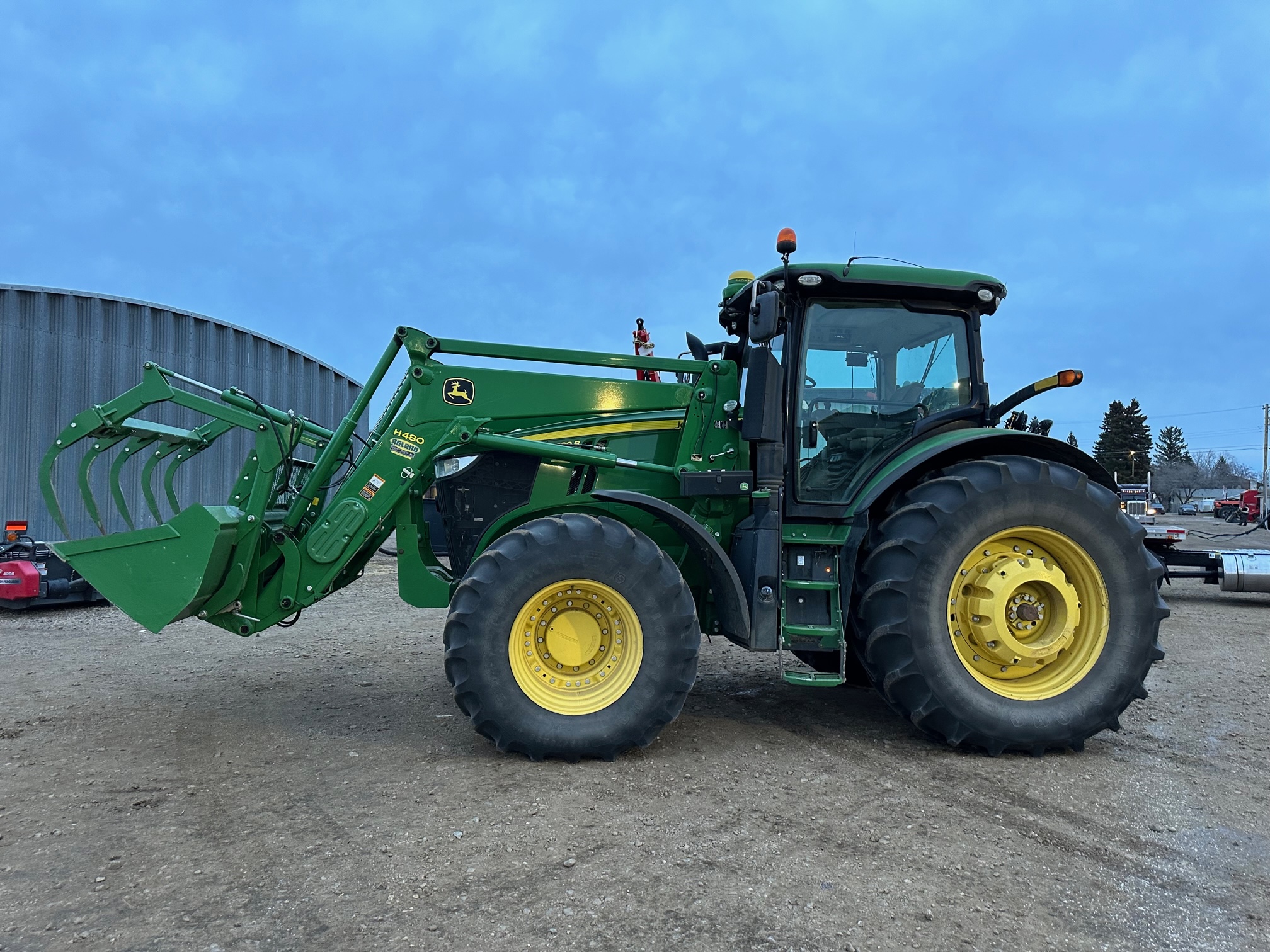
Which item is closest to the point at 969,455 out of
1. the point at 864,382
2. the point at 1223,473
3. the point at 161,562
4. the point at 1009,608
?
the point at 864,382

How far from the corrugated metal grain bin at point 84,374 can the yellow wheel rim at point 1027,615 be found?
10479mm

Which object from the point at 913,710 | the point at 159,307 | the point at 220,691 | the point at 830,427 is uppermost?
the point at 159,307

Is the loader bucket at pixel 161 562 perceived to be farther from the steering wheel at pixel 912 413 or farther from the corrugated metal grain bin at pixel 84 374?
the corrugated metal grain bin at pixel 84 374

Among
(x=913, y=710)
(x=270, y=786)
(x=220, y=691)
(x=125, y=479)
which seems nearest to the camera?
(x=270, y=786)

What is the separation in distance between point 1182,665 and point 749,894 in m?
5.51

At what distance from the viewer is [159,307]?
11414 mm

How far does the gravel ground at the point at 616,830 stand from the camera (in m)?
2.42

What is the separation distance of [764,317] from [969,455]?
1.46 metres

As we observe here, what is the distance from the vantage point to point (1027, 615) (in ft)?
13.4

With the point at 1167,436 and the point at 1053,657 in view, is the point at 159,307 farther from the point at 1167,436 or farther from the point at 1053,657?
the point at 1167,436

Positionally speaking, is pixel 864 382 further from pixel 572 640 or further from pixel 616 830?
pixel 616 830

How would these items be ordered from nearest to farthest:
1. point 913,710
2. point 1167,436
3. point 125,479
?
point 913,710
point 125,479
point 1167,436

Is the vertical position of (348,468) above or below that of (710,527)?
above

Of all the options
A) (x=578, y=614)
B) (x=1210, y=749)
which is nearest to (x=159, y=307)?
(x=578, y=614)
